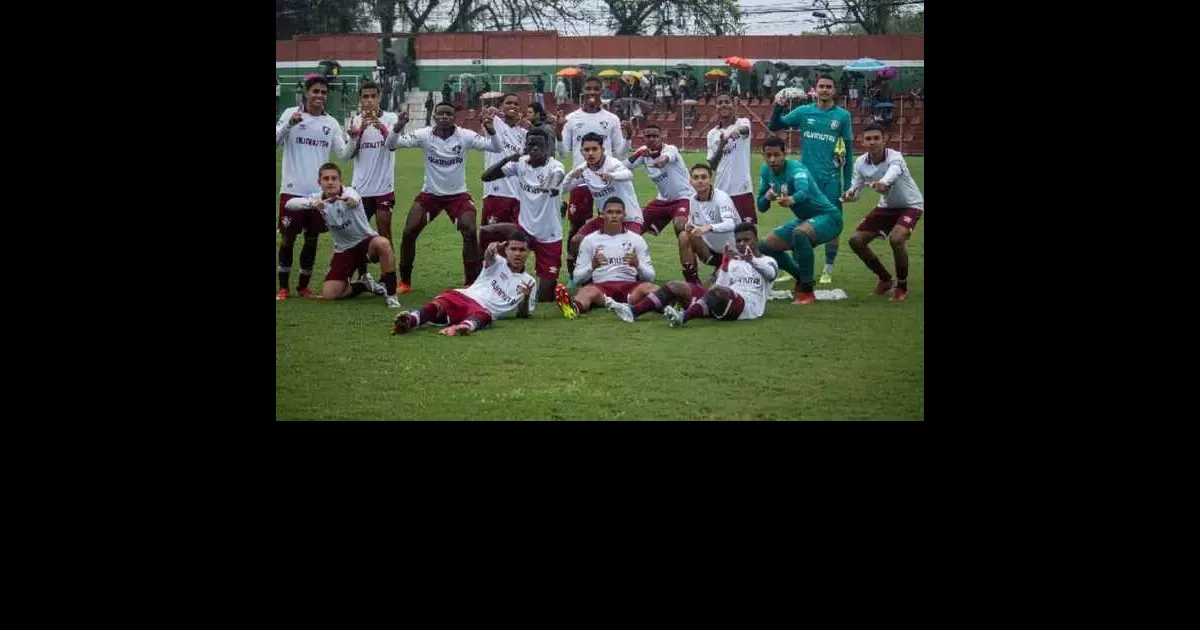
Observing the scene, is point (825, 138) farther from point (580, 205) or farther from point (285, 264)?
point (285, 264)

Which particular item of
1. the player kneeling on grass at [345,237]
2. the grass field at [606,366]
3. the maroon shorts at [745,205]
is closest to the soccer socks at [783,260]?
the grass field at [606,366]

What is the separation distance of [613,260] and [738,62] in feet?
17.7

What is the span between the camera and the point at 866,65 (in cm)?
1189

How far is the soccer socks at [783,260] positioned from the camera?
30.6 ft

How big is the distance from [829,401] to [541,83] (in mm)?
9574

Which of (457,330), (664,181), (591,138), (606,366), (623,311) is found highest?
(591,138)

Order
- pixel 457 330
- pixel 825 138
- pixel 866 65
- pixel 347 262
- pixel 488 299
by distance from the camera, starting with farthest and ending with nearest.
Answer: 1. pixel 866 65
2. pixel 825 138
3. pixel 347 262
4. pixel 488 299
5. pixel 457 330

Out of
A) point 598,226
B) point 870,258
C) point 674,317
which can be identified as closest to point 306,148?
point 598,226

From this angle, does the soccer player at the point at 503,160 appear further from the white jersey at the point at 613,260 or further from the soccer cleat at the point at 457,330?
the soccer cleat at the point at 457,330

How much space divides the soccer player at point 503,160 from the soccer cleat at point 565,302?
3.78 ft

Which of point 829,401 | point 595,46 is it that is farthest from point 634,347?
point 595,46
